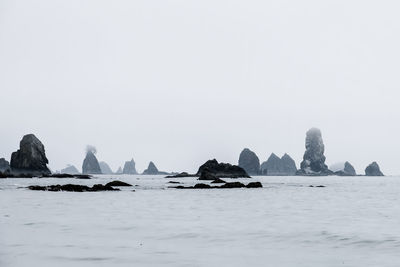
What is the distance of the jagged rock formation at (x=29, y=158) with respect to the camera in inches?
6826

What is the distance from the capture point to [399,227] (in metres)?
28.1

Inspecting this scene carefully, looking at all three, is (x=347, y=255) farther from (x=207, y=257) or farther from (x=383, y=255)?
(x=207, y=257)

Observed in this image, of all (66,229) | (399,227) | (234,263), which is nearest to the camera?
(234,263)

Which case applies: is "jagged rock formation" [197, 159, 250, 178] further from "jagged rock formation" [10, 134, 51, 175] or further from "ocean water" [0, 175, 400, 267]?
"ocean water" [0, 175, 400, 267]

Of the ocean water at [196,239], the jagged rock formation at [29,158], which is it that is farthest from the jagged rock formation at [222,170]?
the ocean water at [196,239]

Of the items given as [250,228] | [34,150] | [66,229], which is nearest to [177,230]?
[250,228]

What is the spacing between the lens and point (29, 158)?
173000mm

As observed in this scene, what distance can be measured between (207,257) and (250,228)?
388 inches

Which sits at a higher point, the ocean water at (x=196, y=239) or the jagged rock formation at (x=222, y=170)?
the jagged rock formation at (x=222, y=170)

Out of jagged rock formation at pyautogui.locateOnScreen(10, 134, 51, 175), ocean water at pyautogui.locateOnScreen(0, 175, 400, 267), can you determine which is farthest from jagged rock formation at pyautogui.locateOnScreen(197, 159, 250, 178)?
ocean water at pyautogui.locateOnScreen(0, 175, 400, 267)

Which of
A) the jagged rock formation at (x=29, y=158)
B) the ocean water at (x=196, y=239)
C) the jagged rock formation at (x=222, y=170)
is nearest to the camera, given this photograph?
the ocean water at (x=196, y=239)

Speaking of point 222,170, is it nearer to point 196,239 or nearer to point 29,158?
point 29,158

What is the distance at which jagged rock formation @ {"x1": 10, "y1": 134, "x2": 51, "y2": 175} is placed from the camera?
17338 cm

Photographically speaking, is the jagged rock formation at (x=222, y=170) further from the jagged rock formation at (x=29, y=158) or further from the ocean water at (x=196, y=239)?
the ocean water at (x=196, y=239)
